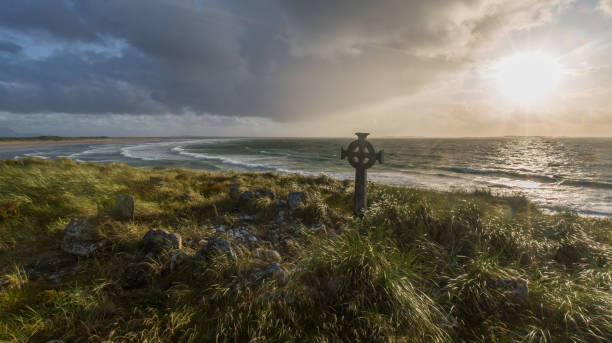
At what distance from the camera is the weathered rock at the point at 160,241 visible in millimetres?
4117

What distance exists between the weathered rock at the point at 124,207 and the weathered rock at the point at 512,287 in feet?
23.6

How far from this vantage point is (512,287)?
11.2 feet

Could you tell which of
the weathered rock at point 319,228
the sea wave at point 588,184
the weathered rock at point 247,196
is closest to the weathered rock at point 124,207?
the weathered rock at point 247,196

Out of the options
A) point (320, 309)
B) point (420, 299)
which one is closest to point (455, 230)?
point (420, 299)

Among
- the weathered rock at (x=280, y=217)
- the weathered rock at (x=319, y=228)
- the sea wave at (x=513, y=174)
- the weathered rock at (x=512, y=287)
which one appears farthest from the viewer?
the sea wave at (x=513, y=174)

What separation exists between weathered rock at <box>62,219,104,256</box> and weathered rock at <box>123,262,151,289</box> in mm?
1168

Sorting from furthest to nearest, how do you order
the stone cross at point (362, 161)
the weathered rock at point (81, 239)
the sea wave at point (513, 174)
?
the sea wave at point (513, 174)
the stone cross at point (362, 161)
the weathered rock at point (81, 239)

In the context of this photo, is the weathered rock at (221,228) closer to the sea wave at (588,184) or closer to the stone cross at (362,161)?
the stone cross at (362,161)

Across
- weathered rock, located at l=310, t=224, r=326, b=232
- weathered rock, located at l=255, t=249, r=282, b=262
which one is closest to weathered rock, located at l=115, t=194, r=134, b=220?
weathered rock, located at l=255, t=249, r=282, b=262

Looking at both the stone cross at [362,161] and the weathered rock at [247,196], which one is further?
the weathered rock at [247,196]

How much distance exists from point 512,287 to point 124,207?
24.9 ft

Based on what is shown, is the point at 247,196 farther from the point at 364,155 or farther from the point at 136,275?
the point at 136,275

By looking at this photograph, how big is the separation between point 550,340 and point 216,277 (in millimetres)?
4392

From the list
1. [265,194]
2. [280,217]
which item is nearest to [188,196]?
[265,194]
